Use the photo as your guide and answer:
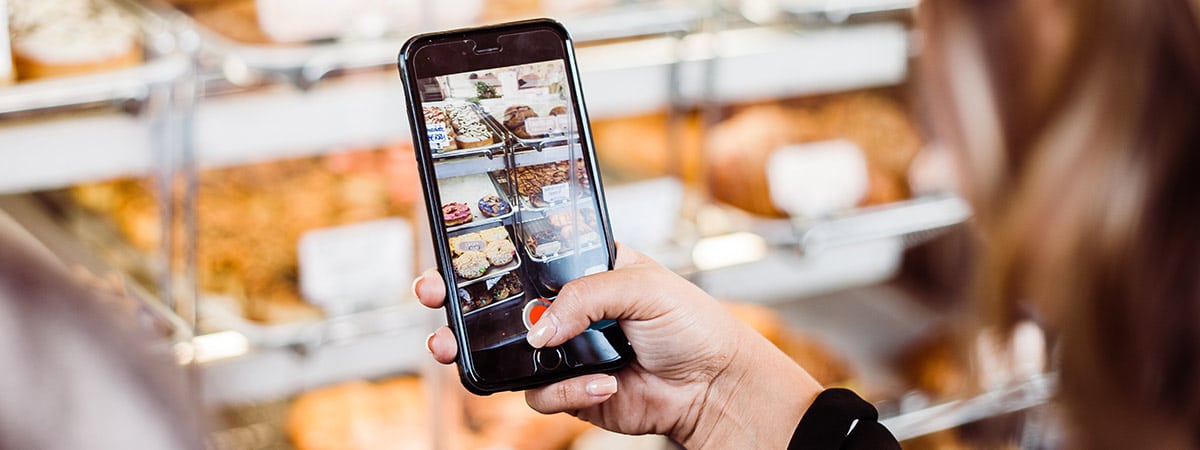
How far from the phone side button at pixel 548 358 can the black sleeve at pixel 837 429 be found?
0.66ft

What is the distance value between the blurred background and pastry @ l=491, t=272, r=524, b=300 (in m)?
0.49

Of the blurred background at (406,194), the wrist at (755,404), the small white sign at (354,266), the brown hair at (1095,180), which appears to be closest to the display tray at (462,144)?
the wrist at (755,404)

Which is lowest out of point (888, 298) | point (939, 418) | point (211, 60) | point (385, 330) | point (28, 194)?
point (939, 418)

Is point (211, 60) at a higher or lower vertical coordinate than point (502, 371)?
higher

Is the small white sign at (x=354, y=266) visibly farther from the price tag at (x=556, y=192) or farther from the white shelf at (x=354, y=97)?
the price tag at (x=556, y=192)

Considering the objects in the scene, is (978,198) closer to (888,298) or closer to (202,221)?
(888,298)

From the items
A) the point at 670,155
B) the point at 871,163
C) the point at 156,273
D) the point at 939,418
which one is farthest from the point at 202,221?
the point at 939,418

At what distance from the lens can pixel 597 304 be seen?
664 millimetres

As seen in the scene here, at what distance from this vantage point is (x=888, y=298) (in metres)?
1.93

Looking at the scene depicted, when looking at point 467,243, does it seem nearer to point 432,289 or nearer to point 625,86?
point 432,289

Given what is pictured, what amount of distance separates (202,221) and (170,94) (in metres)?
0.23

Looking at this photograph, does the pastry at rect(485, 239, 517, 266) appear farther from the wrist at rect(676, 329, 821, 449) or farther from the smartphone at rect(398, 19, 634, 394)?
the wrist at rect(676, 329, 821, 449)

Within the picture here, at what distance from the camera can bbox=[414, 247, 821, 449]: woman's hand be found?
0.67 metres

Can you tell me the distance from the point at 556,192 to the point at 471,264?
8 centimetres
